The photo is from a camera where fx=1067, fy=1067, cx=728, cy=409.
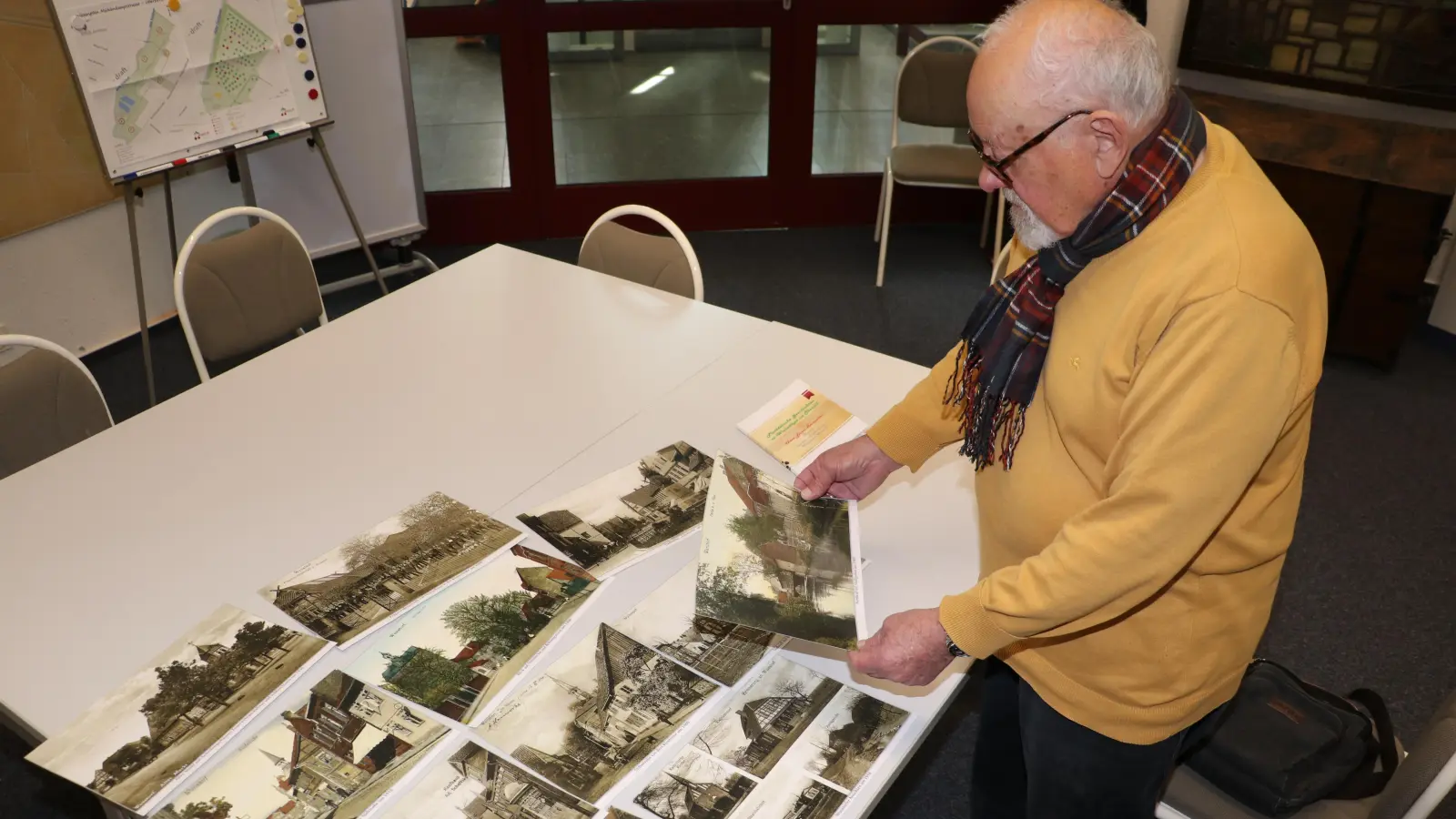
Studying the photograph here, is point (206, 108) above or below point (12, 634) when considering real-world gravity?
above

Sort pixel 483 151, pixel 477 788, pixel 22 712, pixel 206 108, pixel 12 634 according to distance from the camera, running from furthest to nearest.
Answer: pixel 483 151, pixel 206 108, pixel 12 634, pixel 22 712, pixel 477 788

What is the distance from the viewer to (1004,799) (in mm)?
1791

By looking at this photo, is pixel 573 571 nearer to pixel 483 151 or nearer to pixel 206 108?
pixel 206 108

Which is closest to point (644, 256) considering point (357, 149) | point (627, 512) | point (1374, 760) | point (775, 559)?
point (627, 512)

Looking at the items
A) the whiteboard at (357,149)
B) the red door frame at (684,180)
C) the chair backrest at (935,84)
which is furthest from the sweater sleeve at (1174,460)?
the red door frame at (684,180)

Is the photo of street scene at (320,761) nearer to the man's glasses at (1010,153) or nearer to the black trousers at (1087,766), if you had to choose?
the black trousers at (1087,766)

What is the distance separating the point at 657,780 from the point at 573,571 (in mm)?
425

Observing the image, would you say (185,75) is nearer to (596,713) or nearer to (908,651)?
(596,713)

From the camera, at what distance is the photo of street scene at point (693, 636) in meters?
1.53

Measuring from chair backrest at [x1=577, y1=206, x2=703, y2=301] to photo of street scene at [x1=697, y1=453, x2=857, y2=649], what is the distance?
89 centimetres

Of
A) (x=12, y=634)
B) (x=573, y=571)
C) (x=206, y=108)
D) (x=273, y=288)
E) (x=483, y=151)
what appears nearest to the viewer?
(x=12, y=634)

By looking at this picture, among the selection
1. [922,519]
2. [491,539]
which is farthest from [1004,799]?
[491,539]

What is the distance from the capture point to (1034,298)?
50.6 inches

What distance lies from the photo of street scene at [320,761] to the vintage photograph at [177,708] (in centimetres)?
5
